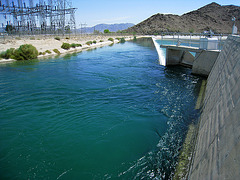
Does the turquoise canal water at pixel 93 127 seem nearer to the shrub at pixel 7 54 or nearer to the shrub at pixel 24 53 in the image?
the shrub at pixel 24 53

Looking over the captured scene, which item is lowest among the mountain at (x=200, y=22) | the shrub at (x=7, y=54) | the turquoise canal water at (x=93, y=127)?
the turquoise canal water at (x=93, y=127)

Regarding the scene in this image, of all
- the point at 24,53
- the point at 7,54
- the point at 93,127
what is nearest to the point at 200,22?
Result: the point at 24,53

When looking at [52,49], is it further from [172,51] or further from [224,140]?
[224,140]

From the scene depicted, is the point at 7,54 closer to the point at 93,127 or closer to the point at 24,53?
the point at 24,53

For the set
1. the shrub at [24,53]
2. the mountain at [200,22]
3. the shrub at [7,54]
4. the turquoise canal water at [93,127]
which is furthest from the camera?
the mountain at [200,22]

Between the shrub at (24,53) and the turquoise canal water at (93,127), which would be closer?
the turquoise canal water at (93,127)

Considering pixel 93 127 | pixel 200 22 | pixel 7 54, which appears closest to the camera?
pixel 93 127

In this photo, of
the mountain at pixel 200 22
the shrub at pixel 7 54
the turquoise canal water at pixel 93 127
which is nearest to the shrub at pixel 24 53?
the shrub at pixel 7 54

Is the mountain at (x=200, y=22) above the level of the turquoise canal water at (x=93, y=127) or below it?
above

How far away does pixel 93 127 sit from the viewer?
31.4 ft

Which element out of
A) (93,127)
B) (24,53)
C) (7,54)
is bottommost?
(93,127)

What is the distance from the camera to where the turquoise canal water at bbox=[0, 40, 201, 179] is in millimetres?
6691

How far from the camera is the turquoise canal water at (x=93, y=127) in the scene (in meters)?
6.69

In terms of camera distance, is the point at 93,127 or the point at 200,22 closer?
the point at 93,127
